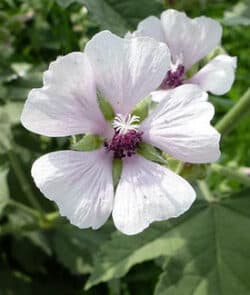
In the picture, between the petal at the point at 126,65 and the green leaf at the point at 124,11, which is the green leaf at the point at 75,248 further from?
the petal at the point at 126,65

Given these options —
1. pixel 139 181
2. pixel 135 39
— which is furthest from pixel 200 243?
pixel 135 39

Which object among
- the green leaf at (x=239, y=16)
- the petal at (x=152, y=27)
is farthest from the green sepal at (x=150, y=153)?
the green leaf at (x=239, y=16)

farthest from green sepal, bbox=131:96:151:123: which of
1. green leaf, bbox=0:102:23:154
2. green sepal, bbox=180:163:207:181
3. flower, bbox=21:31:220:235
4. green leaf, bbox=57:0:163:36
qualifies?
green leaf, bbox=0:102:23:154

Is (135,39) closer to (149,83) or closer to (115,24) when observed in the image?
(149,83)

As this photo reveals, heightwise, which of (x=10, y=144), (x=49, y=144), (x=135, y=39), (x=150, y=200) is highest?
(x=135, y=39)

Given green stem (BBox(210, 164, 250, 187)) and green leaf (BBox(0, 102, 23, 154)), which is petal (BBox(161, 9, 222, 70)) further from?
green leaf (BBox(0, 102, 23, 154))

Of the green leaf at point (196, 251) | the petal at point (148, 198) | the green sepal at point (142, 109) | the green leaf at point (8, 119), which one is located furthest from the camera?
the green leaf at point (8, 119)

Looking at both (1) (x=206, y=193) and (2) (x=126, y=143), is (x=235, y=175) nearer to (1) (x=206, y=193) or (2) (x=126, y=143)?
(1) (x=206, y=193)
